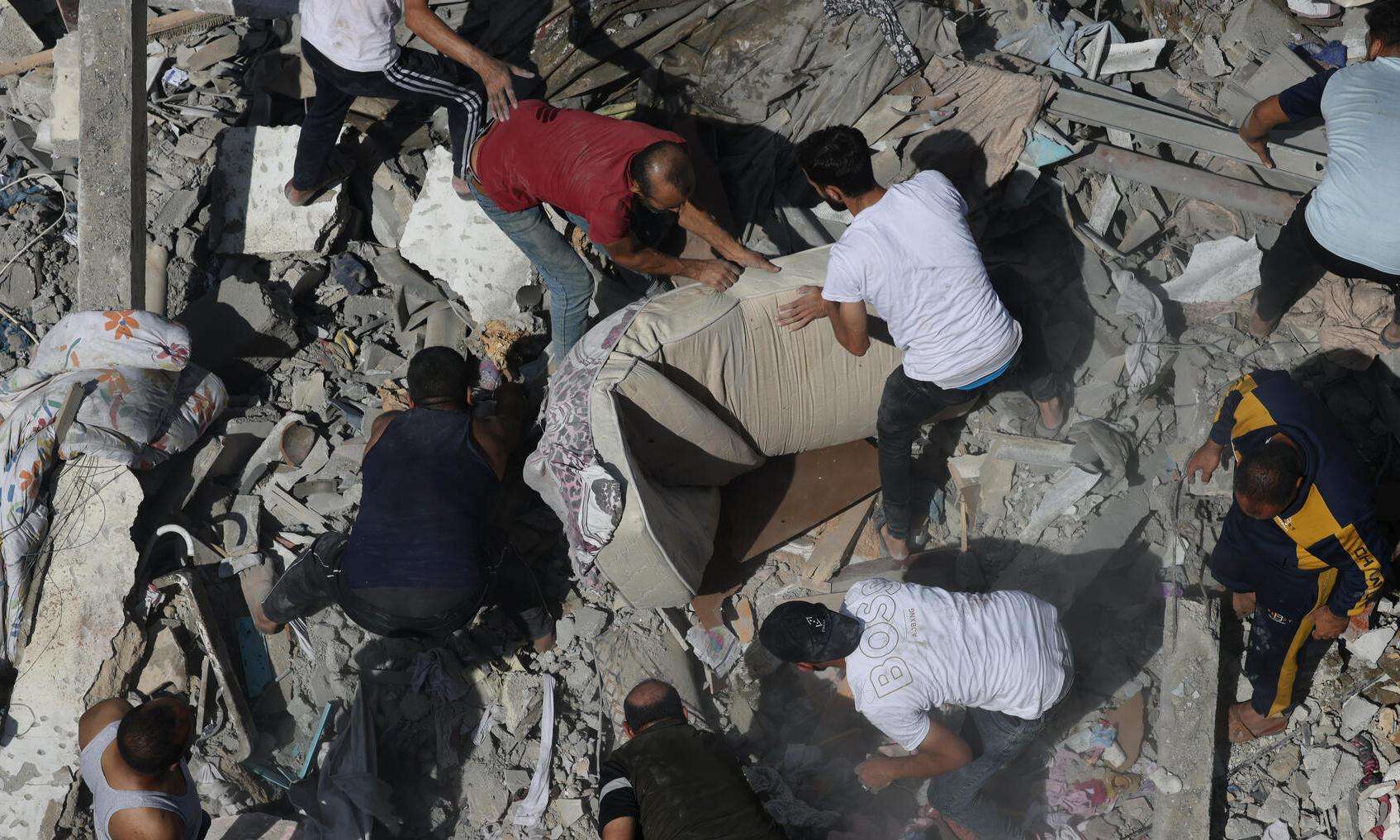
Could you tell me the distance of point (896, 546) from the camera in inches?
174

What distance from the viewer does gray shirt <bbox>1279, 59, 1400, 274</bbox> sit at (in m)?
3.65

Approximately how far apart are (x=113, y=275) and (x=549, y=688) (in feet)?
10.1

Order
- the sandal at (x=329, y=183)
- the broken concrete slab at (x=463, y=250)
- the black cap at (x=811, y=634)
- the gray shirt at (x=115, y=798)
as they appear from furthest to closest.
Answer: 1. the sandal at (x=329, y=183)
2. the broken concrete slab at (x=463, y=250)
3. the gray shirt at (x=115, y=798)
4. the black cap at (x=811, y=634)

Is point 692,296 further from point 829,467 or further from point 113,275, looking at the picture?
point 113,275

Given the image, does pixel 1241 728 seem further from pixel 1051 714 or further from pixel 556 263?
pixel 556 263

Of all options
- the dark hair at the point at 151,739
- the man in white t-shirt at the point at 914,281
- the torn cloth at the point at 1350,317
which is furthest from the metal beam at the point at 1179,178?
the dark hair at the point at 151,739

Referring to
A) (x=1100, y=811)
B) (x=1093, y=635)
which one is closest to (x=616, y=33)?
(x=1093, y=635)

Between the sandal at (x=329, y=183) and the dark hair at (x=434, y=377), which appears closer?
the dark hair at (x=434, y=377)

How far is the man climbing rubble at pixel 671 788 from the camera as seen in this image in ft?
Result: 11.0

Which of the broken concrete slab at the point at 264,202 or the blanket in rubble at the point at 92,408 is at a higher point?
the broken concrete slab at the point at 264,202

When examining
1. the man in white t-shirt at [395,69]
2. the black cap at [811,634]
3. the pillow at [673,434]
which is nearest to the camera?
the black cap at [811,634]

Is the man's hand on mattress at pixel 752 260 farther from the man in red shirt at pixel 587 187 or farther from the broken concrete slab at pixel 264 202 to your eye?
the broken concrete slab at pixel 264 202

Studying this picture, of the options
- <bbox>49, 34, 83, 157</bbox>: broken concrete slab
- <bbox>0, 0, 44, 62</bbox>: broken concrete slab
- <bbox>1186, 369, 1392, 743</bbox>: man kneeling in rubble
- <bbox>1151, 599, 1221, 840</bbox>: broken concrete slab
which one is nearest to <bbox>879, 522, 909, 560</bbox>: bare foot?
<bbox>1151, 599, 1221, 840</bbox>: broken concrete slab

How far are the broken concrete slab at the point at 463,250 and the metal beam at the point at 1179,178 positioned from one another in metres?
2.89
